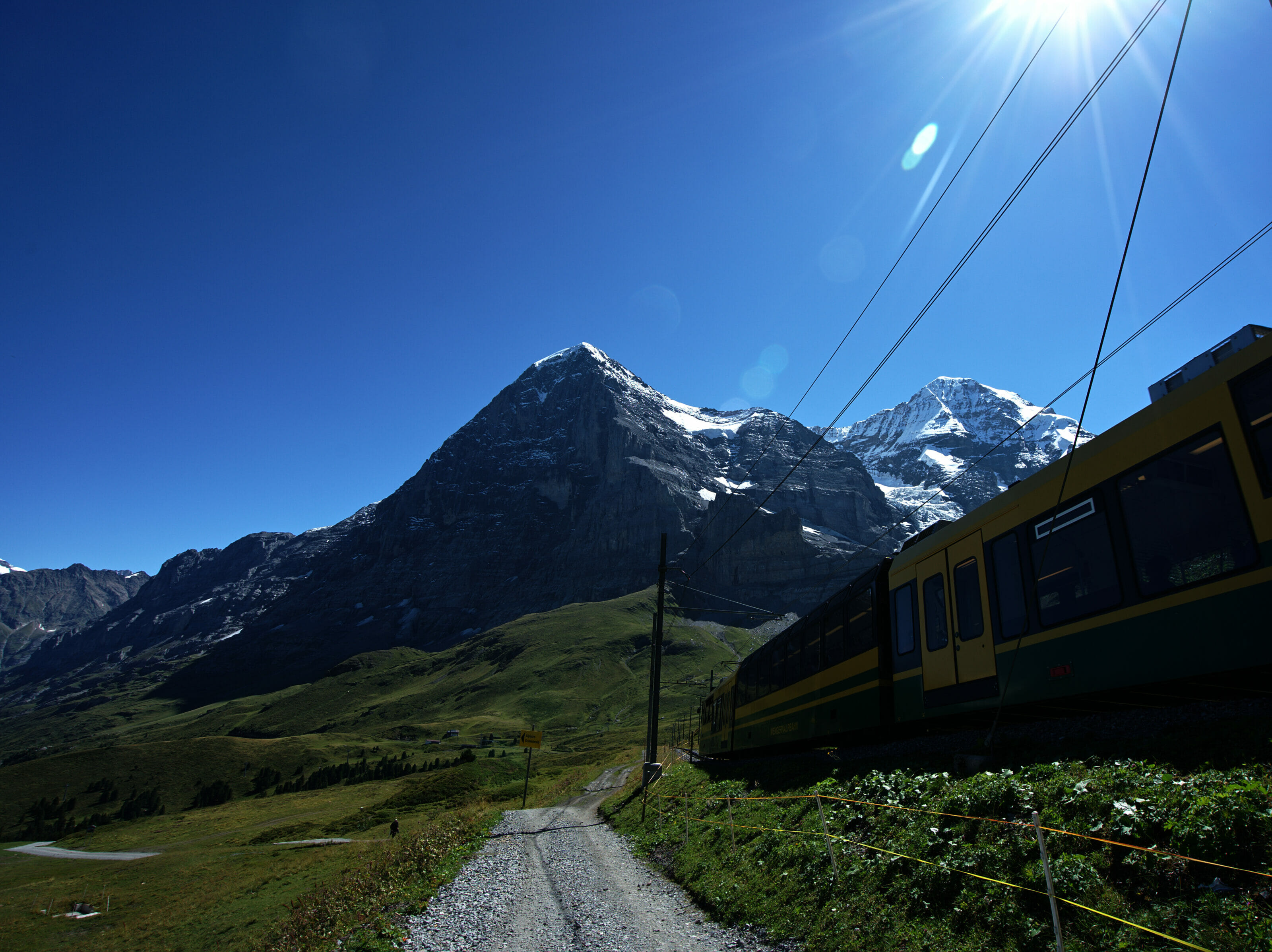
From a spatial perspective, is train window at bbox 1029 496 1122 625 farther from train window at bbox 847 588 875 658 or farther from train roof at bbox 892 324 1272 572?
train window at bbox 847 588 875 658

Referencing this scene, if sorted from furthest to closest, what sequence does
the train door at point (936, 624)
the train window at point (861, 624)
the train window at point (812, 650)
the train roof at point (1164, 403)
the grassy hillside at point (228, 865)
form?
the grassy hillside at point (228, 865) < the train window at point (812, 650) < the train window at point (861, 624) < the train door at point (936, 624) < the train roof at point (1164, 403)

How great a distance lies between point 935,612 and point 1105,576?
5154 millimetres

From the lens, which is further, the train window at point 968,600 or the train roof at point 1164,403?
the train window at point 968,600

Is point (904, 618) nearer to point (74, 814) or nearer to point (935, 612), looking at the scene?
point (935, 612)

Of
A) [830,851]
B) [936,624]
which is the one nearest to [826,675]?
[936,624]

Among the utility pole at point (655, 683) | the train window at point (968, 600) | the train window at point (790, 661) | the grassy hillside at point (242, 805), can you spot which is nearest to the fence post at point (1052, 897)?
the train window at point (968, 600)

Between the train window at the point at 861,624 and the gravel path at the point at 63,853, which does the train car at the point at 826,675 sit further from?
the gravel path at the point at 63,853

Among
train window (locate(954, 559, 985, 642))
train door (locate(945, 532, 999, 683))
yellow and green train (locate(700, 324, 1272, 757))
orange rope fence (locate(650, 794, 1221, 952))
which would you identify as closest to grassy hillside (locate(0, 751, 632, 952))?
orange rope fence (locate(650, 794, 1221, 952))

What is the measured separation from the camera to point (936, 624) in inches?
607

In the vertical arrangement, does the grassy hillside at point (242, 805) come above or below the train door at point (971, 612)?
below

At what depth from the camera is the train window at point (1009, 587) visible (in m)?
12.6

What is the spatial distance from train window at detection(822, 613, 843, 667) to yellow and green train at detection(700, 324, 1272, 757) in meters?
1.24

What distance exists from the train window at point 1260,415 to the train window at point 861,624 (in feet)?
34.2

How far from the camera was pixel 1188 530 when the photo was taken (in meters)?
9.35
